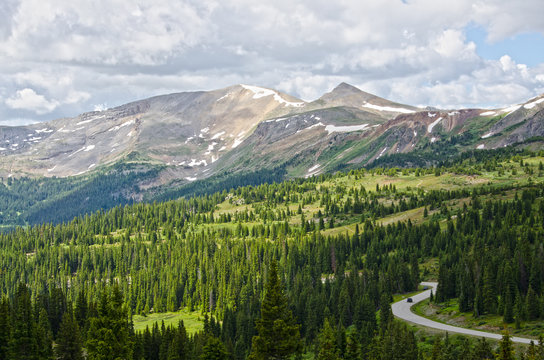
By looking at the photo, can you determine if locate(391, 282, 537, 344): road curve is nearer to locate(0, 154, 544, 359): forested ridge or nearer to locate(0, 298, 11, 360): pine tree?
locate(0, 154, 544, 359): forested ridge

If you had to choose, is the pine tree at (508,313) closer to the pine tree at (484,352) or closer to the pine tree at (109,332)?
the pine tree at (484,352)

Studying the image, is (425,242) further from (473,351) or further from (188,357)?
(188,357)

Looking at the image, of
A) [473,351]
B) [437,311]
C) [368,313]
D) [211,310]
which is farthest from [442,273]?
[211,310]

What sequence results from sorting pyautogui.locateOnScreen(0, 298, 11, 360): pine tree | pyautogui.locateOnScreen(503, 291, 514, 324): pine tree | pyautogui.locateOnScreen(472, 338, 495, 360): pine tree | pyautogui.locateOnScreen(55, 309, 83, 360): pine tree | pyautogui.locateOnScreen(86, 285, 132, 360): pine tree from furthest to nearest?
pyautogui.locateOnScreen(503, 291, 514, 324): pine tree
pyautogui.locateOnScreen(55, 309, 83, 360): pine tree
pyautogui.locateOnScreen(472, 338, 495, 360): pine tree
pyautogui.locateOnScreen(0, 298, 11, 360): pine tree
pyautogui.locateOnScreen(86, 285, 132, 360): pine tree

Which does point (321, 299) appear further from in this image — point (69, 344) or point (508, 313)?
point (69, 344)

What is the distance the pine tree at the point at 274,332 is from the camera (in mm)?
49281

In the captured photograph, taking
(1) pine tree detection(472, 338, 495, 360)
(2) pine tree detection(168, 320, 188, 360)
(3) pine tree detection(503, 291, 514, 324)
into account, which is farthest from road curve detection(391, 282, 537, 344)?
(2) pine tree detection(168, 320, 188, 360)

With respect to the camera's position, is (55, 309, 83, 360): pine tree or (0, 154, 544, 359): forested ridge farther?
(55, 309, 83, 360): pine tree

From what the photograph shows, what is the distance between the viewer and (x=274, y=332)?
49500mm

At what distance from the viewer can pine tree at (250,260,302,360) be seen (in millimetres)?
49281

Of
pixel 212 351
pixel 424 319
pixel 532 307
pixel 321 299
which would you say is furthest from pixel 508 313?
pixel 212 351

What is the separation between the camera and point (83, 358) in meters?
81.6

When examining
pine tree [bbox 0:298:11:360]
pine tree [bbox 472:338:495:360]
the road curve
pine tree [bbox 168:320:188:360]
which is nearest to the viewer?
pine tree [bbox 0:298:11:360]

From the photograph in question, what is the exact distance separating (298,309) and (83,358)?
62.0m
